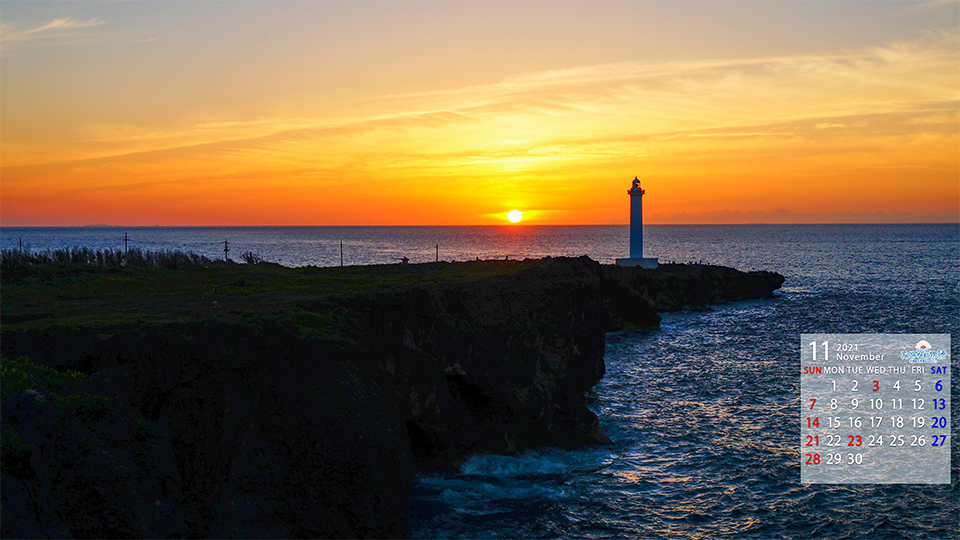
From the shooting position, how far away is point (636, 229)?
6512 centimetres

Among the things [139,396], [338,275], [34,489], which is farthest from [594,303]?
[34,489]

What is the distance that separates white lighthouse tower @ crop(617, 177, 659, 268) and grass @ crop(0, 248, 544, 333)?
3427cm

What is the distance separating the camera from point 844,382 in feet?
97.1

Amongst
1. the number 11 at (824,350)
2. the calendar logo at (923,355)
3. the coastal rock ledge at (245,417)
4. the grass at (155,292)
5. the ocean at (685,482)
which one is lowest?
the ocean at (685,482)

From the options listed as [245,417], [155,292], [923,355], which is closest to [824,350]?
[923,355]

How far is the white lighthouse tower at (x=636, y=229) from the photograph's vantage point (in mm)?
62312

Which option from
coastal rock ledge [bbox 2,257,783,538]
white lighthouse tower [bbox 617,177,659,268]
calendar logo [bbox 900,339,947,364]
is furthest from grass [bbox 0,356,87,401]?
white lighthouse tower [bbox 617,177,659,268]

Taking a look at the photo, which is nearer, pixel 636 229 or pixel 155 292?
pixel 155 292

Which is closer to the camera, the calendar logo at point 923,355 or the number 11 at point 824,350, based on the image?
the calendar logo at point 923,355

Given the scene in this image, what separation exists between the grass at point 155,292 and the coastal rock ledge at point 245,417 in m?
0.28

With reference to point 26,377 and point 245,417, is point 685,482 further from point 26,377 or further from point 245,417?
point 26,377
